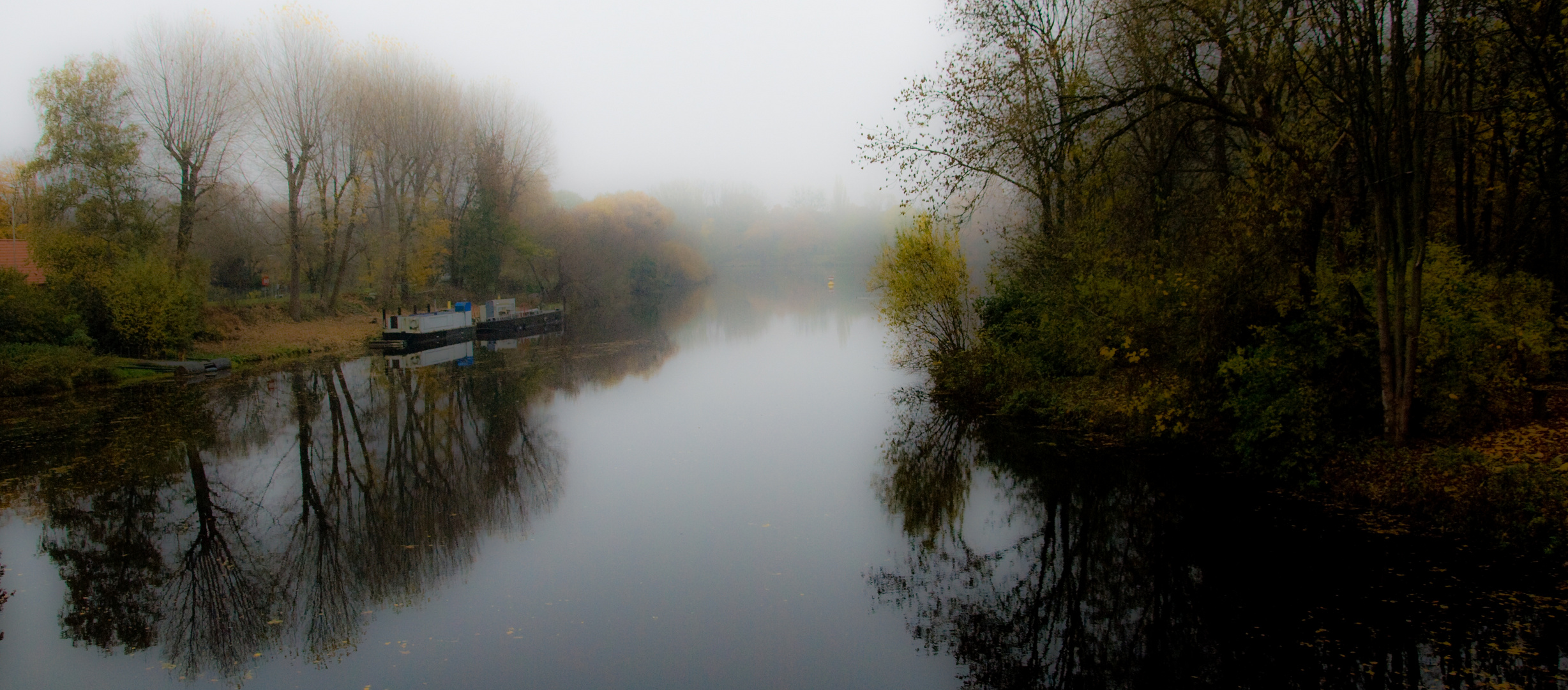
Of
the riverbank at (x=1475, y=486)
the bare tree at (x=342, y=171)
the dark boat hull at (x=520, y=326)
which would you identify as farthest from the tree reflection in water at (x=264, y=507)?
the dark boat hull at (x=520, y=326)

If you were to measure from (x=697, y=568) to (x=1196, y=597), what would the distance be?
14.9ft

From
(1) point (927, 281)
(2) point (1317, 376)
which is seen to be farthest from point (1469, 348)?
(1) point (927, 281)

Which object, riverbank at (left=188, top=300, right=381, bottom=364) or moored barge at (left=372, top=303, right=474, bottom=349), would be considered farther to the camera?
moored barge at (left=372, top=303, right=474, bottom=349)

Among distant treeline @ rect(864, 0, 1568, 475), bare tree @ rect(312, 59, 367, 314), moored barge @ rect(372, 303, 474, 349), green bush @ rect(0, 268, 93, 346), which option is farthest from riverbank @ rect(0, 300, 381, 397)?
distant treeline @ rect(864, 0, 1568, 475)

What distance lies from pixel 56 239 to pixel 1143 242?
86.9 feet

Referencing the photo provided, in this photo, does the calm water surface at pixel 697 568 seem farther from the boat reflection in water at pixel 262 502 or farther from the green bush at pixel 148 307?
the green bush at pixel 148 307

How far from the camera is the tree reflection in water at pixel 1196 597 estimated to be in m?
5.52

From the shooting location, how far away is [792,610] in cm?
689

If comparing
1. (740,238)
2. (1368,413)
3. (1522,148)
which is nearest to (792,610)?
(1368,413)

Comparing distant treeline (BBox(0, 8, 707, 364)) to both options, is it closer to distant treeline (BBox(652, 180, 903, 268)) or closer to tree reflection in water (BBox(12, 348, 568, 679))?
tree reflection in water (BBox(12, 348, 568, 679))

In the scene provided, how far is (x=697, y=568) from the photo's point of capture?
789 centimetres

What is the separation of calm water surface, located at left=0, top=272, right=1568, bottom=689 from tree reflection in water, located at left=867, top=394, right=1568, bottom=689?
32mm

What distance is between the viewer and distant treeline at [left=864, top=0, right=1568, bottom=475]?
27.3ft

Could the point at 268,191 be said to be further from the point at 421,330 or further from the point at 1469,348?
the point at 1469,348
